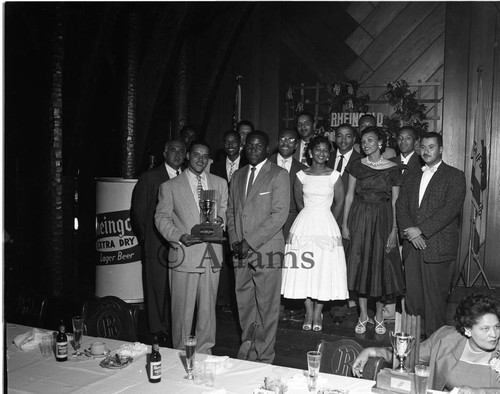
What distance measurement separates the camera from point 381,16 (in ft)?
23.2

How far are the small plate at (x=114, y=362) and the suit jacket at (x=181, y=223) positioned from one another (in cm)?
170

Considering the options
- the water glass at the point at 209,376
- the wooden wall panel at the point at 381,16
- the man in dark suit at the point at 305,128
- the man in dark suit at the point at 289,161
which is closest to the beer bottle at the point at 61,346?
the water glass at the point at 209,376

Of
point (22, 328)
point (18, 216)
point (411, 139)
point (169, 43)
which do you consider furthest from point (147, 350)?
point (169, 43)

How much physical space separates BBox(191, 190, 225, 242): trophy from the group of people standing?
0.22 ft

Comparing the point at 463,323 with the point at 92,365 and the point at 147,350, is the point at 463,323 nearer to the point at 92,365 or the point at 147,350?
the point at 147,350

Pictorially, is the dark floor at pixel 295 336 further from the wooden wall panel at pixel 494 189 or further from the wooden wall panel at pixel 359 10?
the wooden wall panel at pixel 359 10

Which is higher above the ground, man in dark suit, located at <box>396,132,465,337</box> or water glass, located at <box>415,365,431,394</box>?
man in dark suit, located at <box>396,132,465,337</box>

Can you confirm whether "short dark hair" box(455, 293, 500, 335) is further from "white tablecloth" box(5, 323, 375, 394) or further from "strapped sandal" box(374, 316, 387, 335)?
"strapped sandal" box(374, 316, 387, 335)

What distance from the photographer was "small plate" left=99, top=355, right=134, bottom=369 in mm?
2672

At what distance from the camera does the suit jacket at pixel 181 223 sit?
174 inches

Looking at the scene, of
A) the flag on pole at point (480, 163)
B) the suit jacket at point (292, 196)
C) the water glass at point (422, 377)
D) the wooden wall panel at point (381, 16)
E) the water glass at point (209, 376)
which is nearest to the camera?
the water glass at point (422, 377)

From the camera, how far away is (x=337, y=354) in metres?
2.85

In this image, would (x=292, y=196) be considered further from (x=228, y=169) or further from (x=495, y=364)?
(x=495, y=364)

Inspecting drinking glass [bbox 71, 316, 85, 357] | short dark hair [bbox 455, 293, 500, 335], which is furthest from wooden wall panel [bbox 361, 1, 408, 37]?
drinking glass [bbox 71, 316, 85, 357]
